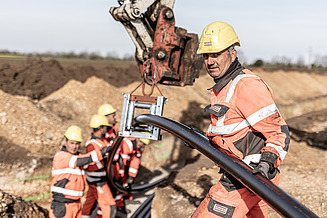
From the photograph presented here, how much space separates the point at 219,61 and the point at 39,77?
11.7 m

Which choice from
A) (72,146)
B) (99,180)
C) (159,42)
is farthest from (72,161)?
(159,42)

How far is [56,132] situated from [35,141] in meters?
0.76

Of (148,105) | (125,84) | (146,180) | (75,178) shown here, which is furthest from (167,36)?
(125,84)

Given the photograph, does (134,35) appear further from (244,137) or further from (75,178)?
(244,137)

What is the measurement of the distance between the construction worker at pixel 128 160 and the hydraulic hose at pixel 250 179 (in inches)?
141

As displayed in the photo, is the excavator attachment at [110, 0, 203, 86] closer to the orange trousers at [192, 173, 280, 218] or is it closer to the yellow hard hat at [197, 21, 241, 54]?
the yellow hard hat at [197, 21, 241, 54]

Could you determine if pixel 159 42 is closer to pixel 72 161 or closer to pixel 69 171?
pixel 72 161

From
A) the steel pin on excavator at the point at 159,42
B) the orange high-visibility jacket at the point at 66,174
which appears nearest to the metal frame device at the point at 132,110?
the steel pin on excavator at the point at 159,42

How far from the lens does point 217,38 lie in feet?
8.91

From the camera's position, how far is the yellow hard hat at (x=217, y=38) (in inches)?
107

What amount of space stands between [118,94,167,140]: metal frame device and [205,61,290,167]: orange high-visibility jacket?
140cm

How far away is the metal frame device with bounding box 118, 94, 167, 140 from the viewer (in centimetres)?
416

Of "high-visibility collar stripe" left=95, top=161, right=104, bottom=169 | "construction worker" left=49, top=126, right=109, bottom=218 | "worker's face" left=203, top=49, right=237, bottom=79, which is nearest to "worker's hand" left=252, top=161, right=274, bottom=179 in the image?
"worker's face" left=203, top=49, right=237, bottom=79

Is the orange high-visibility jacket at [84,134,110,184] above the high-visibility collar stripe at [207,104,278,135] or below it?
below
